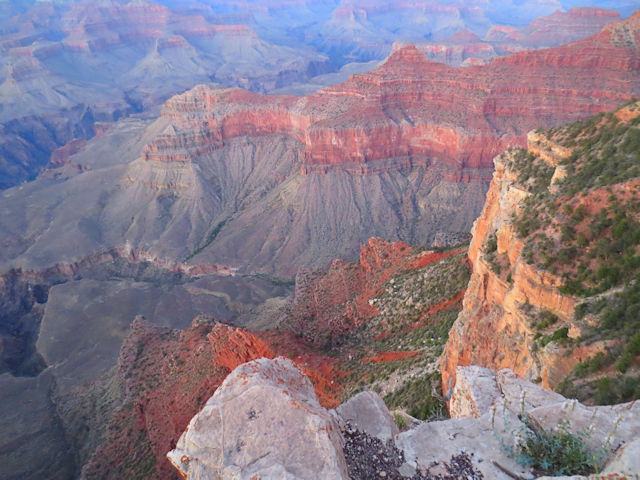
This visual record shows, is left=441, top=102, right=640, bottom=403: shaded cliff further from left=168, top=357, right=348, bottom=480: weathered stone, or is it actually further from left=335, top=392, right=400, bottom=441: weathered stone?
left=168, top=357, right=348, bottom=480: weathered stone

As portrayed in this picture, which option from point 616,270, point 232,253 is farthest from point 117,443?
point 232,253

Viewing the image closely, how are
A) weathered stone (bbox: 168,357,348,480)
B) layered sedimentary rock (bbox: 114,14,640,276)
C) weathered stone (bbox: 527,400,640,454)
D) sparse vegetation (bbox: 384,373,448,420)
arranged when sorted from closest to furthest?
weathered stone (bbox: 168,357,348,480), weathered stone (bbox: 527,400,640,454), sparse vegetation (bbox: 384,373,448,420), layered sedimentary rock (bbox: 114,14,640,276)

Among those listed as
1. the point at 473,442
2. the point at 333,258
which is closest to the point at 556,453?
the point at 473,442

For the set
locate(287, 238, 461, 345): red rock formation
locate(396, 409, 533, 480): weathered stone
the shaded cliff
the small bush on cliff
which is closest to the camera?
the small bush on cliff

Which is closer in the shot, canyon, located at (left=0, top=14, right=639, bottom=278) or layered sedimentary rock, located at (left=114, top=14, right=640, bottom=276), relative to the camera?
layered sedimentary rock, located at (left=114, top=14, right=640, bottom=276)

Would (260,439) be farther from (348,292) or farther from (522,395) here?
(348,292)

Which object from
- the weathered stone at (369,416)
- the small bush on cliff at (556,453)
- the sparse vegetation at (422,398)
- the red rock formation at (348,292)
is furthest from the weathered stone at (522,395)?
the red rock formation at (348,292)


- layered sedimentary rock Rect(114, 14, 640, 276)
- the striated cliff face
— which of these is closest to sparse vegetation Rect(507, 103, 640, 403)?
A: the striated cliff face
